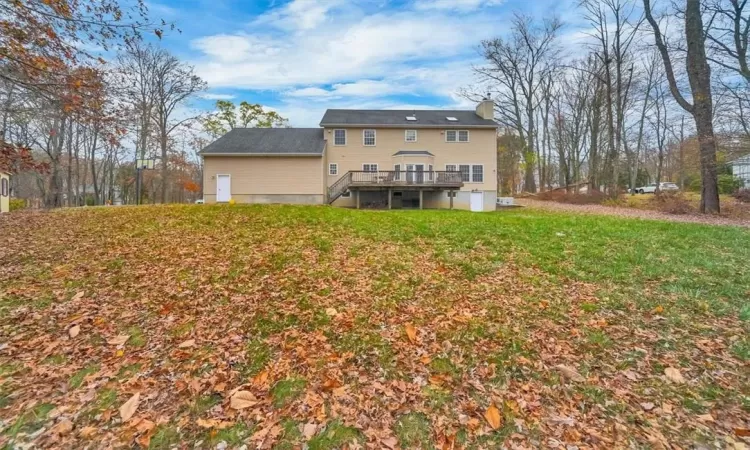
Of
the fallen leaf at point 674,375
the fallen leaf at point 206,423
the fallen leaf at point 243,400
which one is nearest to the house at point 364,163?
the fallen leaf at point 674,375

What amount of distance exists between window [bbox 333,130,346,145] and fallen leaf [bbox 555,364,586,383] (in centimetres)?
2054

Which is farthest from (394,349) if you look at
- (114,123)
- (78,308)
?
(114,123)

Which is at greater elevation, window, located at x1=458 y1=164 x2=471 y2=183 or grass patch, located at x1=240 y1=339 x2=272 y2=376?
window, located at x1=458 y1=164 x2=471 y2=183

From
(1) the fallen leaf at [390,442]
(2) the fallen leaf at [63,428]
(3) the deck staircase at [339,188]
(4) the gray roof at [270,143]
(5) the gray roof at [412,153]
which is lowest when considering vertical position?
(1) the fallen leaf at [390,442]

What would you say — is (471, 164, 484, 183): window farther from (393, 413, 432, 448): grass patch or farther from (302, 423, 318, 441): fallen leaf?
(302, 423, 318, 441): fallen leaf

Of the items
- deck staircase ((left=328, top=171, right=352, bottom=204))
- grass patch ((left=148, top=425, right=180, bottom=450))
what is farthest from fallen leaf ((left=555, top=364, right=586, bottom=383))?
deck staircase ((left=328, top=171, right=352, bottom=204))

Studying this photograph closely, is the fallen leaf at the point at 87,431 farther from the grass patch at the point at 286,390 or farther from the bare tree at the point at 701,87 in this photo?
the bare tree at the point at 701,87

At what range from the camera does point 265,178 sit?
2097 cm

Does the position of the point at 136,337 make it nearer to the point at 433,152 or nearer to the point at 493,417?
the point at 493,417

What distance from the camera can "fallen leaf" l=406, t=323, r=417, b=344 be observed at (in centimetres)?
366

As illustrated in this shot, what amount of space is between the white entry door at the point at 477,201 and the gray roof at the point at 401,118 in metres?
4.44

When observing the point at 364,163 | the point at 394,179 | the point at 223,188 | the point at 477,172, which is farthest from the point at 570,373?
the point at 223,188

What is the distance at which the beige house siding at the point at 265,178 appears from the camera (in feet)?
68.6

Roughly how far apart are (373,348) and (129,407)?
2.08m
